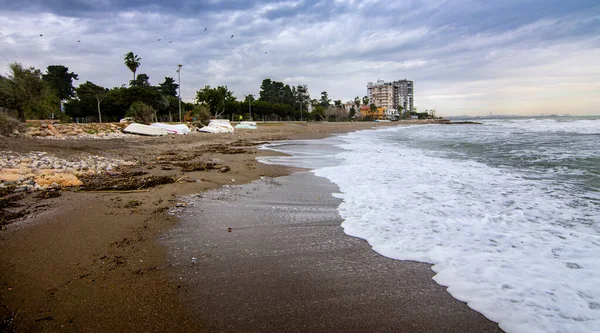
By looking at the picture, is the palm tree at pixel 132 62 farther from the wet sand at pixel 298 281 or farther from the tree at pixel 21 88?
the wet sand at pixel 298 281

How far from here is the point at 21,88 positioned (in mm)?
24156

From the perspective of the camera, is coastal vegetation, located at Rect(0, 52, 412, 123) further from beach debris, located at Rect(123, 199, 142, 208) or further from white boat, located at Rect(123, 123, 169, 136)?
beach debris, located at Rect(123, 199, 142, 208)

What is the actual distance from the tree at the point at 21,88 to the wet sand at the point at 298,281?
94.2 ft

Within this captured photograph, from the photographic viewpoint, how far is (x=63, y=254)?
2.86 meters

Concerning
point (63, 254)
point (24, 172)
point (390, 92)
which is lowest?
point (63, 254)

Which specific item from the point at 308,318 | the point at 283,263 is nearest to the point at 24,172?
the point at 283,263

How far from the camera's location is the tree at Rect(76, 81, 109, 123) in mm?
40694

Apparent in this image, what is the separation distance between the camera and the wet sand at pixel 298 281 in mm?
2033

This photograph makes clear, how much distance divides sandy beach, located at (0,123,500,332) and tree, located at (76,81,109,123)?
41.8 meters

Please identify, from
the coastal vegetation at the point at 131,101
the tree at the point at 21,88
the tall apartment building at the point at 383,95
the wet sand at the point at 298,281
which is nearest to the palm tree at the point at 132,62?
the coastal vegetation at the point at 131,101

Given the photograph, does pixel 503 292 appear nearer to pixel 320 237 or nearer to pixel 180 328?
pixel 320 237

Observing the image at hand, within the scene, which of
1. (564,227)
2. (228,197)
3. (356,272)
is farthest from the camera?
(228,197)

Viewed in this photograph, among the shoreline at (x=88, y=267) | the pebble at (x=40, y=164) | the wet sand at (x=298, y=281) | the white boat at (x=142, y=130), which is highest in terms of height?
the white boat at (x=142, y=130)

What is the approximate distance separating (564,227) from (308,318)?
3.90 m
